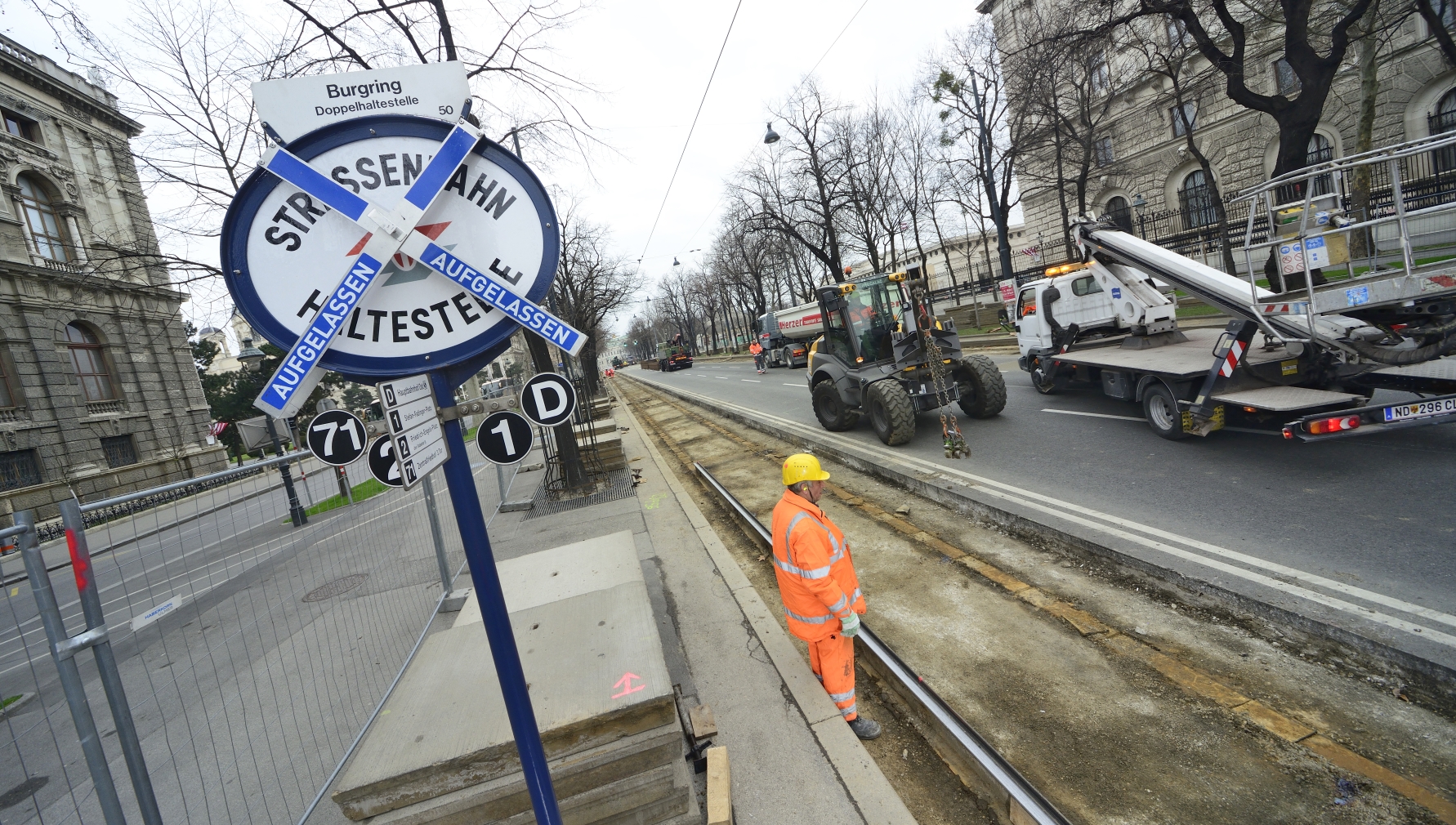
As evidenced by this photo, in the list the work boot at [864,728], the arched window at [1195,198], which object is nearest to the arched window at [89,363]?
the work boot at [864,728]

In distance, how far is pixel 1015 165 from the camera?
2836cm

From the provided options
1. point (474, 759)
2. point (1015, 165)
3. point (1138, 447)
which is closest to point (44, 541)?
point (474, 759)

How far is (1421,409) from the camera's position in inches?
193

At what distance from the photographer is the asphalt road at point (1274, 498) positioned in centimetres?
389

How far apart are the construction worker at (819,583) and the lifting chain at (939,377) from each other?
518cm

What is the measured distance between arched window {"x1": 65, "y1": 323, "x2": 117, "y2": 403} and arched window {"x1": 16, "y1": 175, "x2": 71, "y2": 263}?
2694mm

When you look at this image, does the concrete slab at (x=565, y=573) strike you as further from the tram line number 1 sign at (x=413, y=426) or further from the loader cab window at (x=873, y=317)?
the loader cab window at (x=873, y=317)

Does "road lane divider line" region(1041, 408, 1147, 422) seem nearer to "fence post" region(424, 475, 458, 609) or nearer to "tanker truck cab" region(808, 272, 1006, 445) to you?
"tanker truck cab" region(808, 272, 1006, 445)

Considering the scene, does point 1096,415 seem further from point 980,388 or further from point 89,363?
point 89,363

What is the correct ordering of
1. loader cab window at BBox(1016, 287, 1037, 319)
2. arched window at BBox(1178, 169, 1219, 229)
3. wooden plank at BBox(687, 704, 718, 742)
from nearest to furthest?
wooden plank at BBox(687, 704, 718, 742) → loader cab window at BBox(1016, 287, 1037, 319) → arched window at BBox(1178, 169, 1219, 229)

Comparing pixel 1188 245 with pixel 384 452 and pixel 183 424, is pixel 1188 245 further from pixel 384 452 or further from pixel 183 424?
pixel 183 424

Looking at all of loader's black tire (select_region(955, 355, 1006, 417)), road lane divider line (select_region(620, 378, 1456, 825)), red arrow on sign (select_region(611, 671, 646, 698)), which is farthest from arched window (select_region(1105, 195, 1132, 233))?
red arrow on sign (select_region(611, 671, 646, 698))

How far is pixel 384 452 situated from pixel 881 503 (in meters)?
6.23

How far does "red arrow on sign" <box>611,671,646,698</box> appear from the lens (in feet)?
8.66
